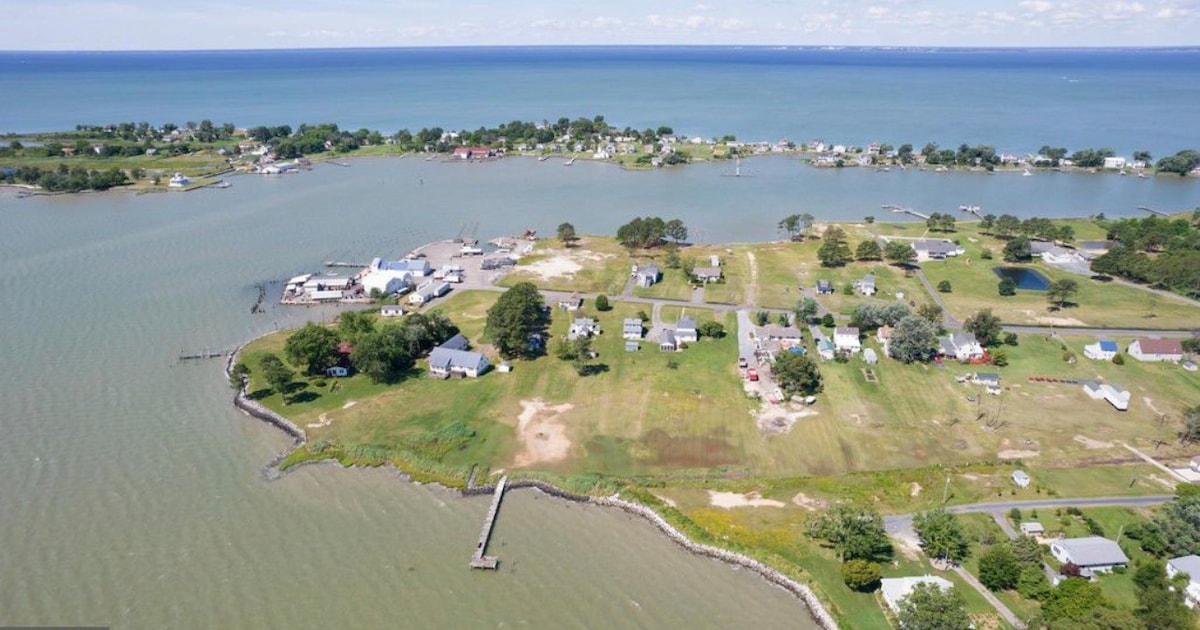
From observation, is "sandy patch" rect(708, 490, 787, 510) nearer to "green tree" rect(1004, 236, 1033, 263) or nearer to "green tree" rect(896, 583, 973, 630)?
"green tree" rect(896, 583, 973, 630)

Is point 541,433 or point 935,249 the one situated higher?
point 935,249

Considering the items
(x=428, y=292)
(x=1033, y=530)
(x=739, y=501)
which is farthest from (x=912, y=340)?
(x=428, y=292)

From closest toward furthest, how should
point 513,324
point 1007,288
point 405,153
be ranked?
point 513,324, point 1007,288, point 405,153

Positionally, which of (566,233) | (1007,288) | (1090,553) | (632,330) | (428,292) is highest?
(566,233)

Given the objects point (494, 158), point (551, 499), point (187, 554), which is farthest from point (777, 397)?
point (494, 158)

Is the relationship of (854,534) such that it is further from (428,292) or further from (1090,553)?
(428,292)

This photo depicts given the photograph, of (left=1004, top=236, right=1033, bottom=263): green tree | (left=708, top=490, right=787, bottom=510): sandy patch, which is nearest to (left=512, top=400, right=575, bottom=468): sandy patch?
(left=708, top=490, right=787, bottom=510): sandy patch

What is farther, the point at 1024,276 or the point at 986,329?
the point at 1024,276

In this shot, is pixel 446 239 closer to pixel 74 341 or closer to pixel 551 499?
pixel 74 341
